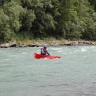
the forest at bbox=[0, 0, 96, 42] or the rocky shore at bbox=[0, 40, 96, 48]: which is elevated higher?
the forest at bbox=[0, 0, 96, 42]

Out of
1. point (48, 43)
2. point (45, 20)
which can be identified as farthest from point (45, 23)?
point (48, 43)

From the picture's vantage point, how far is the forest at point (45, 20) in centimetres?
5375

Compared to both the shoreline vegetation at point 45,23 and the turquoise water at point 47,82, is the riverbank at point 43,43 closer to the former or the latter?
the shoreline vegetation at point 45,23

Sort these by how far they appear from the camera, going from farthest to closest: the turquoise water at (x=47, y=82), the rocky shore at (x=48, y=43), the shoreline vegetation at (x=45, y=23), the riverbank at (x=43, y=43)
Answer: the shoreline vegetation at (x=45, y=23) → the riverbank at (x=43, y=43) → the rocky shore at (x=48, y=43) → the turquoise water at (x=47, y=82)

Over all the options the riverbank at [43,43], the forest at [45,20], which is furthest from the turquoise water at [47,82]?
the forest at [45,20]

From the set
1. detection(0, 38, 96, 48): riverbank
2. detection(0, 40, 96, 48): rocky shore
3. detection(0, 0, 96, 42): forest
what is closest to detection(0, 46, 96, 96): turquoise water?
detection(0, 40, 96, 48): rocky shore

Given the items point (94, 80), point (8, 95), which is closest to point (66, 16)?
point (94, 80)

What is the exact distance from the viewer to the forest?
53.8 metres

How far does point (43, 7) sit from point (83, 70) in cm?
3828

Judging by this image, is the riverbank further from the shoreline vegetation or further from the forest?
the forest

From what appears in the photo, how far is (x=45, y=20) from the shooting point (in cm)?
5994

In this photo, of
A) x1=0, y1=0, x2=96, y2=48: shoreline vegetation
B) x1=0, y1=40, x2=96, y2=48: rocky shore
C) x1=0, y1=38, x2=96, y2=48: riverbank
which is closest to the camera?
x1=0, y1=40, x2=96, y2=48: rocky shore

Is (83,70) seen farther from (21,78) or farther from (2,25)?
(2,25)

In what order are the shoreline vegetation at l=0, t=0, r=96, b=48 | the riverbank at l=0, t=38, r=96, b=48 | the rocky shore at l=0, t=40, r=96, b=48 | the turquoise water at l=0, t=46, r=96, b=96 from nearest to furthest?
the turquoise water at l=0, t=46, r=96, b=96 < the rocky shore at l=0, t=40, r=96, b=48 < the riverbank at l=0, t=38, r=96, b=48 < the shoreline vegetation at l=0, t=0, r=96, b=48
